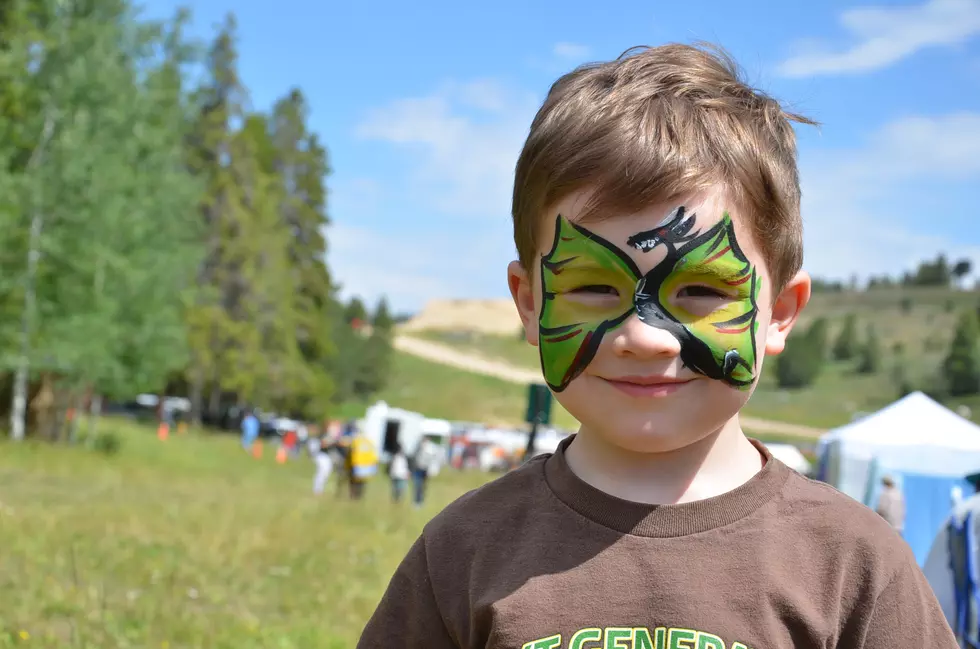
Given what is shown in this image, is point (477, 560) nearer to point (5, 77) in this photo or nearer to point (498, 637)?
point (498, 637)

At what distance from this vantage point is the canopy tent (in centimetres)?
1562

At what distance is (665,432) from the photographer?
6.12 feet

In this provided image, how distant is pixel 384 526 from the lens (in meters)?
12.5

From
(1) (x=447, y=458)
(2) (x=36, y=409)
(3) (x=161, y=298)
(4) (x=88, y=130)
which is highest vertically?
(4) (x=88, y=130)

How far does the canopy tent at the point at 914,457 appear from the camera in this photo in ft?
51.2

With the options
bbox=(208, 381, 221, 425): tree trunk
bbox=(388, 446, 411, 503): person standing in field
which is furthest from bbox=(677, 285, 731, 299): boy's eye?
bbox=(208, 381, 221, 425): tree trunk

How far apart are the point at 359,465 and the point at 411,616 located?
1622 cm

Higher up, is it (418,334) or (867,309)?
(867,309)

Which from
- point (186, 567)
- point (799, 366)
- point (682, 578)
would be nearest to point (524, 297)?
point (682, 578)

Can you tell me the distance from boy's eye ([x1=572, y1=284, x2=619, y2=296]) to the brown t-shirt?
0.36 metres

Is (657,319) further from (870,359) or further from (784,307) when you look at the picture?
(870,359)

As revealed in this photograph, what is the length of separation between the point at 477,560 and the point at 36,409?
2708cm

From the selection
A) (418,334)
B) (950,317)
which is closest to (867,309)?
(950,317)

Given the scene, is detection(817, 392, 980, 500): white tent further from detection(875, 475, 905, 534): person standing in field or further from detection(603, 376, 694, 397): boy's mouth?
detection(603, 376, 694, 397): boy's mouth
